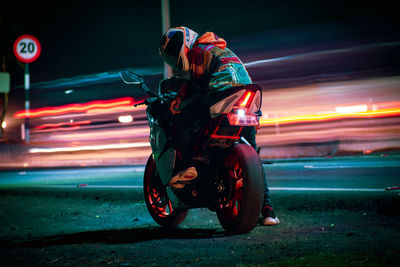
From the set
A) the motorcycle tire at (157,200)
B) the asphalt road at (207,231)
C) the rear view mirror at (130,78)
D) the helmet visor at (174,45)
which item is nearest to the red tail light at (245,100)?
the helmet visor at (174,45)

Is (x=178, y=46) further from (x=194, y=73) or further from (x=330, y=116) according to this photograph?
(x=330, y=116)

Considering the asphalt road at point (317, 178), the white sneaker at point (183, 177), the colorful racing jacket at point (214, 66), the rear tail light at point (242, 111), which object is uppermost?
the colorful racing jacket at point (214, 66)

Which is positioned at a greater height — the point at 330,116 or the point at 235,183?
the point at 235,183

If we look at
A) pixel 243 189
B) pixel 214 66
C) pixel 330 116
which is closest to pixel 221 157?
pixel 243 189

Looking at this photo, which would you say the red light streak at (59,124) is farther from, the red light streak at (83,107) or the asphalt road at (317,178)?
the asphalt road at (317,178)

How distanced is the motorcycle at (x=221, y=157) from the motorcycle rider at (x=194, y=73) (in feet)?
0.29

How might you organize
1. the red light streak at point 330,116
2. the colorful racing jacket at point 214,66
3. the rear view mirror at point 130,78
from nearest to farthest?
the colorful racing jacket at point 214,66 → the rear view mirror at point 130,78 → the red light streak at point 330,116

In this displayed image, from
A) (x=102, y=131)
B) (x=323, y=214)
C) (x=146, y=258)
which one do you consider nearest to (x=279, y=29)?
(x=102, y=131)

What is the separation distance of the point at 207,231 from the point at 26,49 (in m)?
19.9

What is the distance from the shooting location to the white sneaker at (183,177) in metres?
4.92

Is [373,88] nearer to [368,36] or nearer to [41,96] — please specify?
[368,36]

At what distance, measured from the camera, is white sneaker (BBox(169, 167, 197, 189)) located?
4922 millimetres

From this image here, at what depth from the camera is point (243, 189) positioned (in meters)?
A: 4.56

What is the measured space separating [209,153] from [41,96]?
29.3 metres
